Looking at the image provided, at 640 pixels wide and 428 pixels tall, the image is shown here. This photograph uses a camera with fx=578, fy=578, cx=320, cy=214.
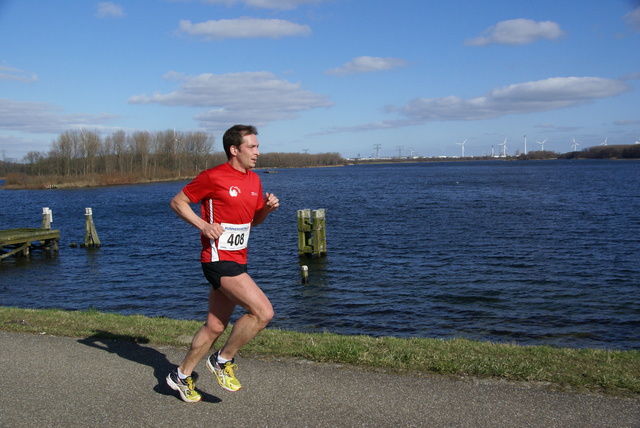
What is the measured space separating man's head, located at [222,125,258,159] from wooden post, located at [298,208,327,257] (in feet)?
65.2

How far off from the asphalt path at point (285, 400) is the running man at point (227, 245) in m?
0.29

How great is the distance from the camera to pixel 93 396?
5.05 metres

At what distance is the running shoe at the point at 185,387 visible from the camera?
4898 mm

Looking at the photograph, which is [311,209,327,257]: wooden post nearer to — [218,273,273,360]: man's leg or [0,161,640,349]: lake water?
[0,161,640,349]: lake water

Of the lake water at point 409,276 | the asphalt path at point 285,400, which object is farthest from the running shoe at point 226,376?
the lake water at point 409,276

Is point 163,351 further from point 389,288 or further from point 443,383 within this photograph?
point 389,288

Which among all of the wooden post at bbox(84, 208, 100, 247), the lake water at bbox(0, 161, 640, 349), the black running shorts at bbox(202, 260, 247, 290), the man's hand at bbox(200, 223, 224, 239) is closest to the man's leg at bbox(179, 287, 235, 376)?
the black running shorts at bbox(202, 260, 247, 290)

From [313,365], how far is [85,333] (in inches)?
128

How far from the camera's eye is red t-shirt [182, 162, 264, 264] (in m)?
4.77

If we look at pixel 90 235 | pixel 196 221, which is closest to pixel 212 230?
pixel 196 221

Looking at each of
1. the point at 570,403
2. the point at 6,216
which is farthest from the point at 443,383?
the point at 6,216

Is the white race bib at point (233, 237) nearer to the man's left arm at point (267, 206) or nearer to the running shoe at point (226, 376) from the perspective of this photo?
the man's left arm at point (267, 206)

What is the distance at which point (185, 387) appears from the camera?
4.95 m

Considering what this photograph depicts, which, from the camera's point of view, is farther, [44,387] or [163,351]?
[163,351]
